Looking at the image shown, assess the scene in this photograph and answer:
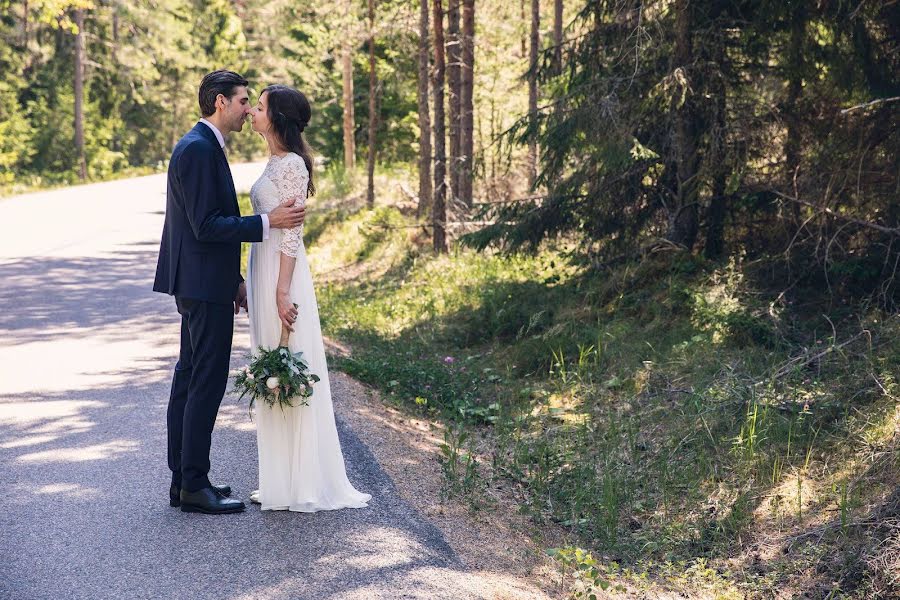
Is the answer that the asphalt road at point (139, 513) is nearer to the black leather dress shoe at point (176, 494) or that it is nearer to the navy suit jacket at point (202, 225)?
the black leather dress shoe at point (176, 494)

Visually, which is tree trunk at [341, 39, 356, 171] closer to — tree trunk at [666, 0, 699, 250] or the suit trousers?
tree trunk at [666, 0, 699, 250]

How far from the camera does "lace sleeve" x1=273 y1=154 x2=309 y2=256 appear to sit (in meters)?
5.23

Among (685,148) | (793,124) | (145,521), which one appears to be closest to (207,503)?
(145,521)

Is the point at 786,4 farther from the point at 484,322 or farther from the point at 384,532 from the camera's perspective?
the point at 384,532

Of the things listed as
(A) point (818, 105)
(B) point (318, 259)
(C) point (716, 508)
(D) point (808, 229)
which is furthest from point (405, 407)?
(B) point (318, 259)

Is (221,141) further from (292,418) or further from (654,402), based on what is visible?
(654,402)

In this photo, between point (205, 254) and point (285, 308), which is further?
point (285, 308)

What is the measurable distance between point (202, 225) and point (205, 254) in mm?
200

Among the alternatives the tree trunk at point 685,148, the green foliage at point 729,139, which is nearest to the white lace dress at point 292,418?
the green foliage at point 729,139

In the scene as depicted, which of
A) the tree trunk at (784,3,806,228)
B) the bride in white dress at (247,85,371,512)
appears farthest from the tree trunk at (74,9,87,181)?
the bride in white dress at (247,85,371,512)

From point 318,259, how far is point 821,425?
13.5m

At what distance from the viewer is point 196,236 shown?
505cm

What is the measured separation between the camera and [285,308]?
5.29m

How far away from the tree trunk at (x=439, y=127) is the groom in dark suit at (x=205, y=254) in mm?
10215
